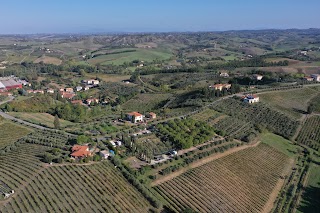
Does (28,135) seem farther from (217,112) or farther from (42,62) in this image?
(42,62)

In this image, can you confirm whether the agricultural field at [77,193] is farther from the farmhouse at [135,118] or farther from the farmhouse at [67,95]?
the farmhouse at [67,95]

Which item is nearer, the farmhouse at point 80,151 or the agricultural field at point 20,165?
the agricultural field at point 20,165

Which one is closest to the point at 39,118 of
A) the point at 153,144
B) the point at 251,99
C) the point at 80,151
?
the point at 80,151

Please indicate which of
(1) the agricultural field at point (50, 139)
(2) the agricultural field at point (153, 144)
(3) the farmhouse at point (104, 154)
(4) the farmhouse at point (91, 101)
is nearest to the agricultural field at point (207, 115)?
(2) the agricultural field at point (153, 144)

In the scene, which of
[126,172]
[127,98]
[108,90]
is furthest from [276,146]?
[108,90]

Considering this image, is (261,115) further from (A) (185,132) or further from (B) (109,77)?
(B) (109,77)

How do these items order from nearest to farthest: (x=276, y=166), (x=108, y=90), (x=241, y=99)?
(x=276, y=166) → (x=241, y=99) → (x=108, y=90)

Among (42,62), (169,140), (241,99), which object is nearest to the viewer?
(169,140)
